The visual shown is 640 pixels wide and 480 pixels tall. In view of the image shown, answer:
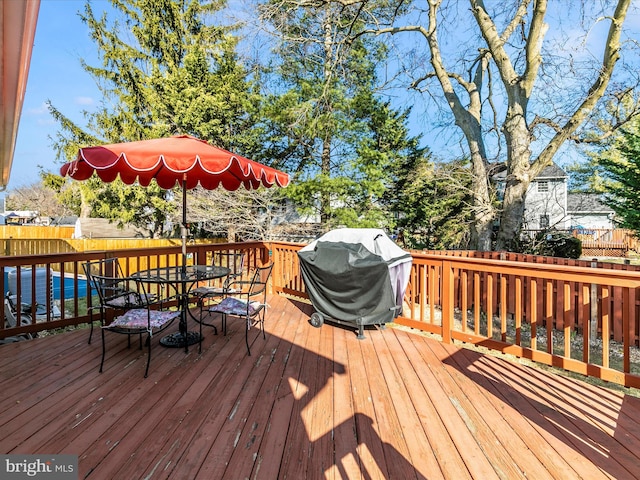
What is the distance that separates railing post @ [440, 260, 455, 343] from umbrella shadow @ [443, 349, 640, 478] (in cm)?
47

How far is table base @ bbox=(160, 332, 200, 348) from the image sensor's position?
3.51 metres

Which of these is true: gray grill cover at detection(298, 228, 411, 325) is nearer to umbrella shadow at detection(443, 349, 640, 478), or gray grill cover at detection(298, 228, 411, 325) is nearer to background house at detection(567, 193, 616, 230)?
umbrella shadow at detection(443, 349, 640, 478)

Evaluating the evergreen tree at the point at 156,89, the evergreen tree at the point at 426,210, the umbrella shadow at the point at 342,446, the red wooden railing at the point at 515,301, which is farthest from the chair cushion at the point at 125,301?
the evergreen tree at the point at 426,210

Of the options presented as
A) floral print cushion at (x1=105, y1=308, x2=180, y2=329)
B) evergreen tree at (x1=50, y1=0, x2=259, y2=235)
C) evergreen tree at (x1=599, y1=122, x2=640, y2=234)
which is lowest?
floral print cushion at (x1=105, y1=308, x2=180, y2=329)

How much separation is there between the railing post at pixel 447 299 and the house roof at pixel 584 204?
25.9 meters

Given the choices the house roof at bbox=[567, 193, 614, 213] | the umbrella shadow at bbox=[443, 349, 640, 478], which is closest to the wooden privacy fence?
the umbrella shadow at bbox=[443, 349, 640, 478]

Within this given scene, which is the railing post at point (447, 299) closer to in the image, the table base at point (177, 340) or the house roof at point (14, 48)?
the table base at point (177, 340)

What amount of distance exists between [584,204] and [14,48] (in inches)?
1259

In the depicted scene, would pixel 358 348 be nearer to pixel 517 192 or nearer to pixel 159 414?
pixel 159 414

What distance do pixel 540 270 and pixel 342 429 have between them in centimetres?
230

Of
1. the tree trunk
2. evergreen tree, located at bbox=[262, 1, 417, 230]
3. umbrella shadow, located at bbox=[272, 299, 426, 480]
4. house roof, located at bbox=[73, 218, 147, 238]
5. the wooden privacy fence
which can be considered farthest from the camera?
house roof, located at bbox=[73, 218, 147, 238]

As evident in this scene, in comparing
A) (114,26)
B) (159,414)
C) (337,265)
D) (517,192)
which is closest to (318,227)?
(517,192)

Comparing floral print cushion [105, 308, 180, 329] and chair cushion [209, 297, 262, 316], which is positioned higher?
chair cushion [209, 297, 262, 316]

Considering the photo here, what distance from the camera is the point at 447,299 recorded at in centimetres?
373
